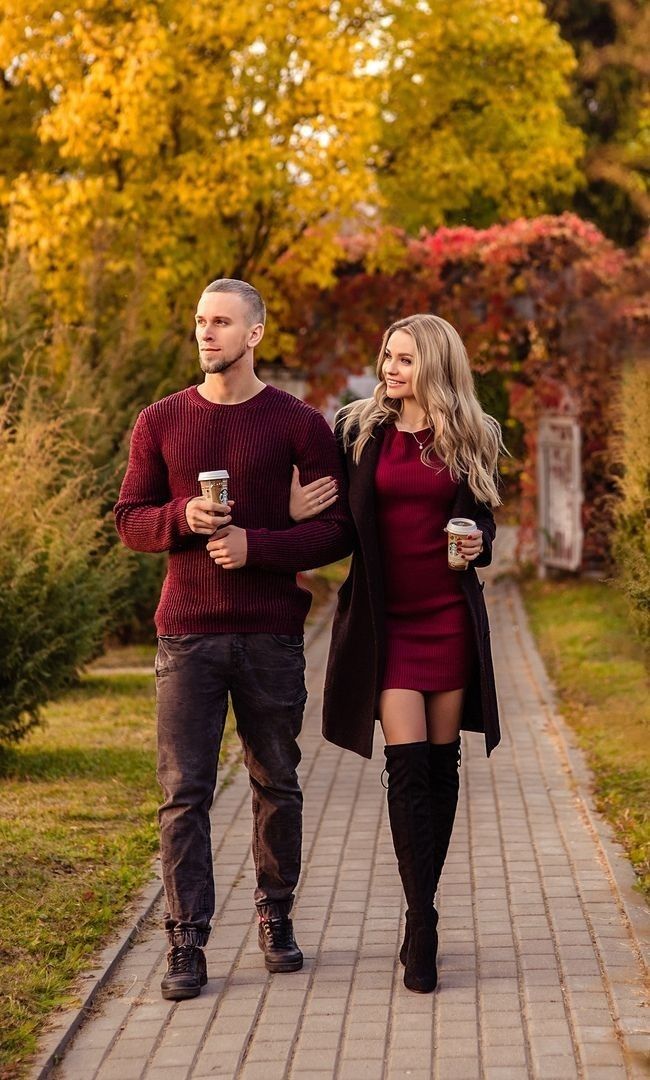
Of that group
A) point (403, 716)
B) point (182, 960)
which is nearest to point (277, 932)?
point (182, 960)

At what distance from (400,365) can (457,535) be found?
615mm

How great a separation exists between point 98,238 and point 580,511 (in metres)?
7.24

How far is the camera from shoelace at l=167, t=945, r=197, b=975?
5.13 m

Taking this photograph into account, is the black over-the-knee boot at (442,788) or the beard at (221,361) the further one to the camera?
the black over-the-knee boot at (442,788)

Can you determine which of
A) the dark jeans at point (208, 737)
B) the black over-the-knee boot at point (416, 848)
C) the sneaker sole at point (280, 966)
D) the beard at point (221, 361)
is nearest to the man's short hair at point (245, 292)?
the beard at point (221, 361)

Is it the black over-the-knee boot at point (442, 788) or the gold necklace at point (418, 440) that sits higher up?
the gold necklace at point (418, 440)

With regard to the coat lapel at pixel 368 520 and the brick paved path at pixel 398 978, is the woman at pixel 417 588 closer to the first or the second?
the coat lapel at pixel 368 520

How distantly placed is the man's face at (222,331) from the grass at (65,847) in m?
1.99

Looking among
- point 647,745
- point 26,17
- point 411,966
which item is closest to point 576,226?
point 26,17

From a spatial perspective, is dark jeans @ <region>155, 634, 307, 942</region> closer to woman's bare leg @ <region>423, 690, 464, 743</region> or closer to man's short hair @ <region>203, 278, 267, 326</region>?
woman's bare leg @ <region>423, 690, 464, 743</region>

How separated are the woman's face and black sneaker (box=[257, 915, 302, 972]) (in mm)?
1716

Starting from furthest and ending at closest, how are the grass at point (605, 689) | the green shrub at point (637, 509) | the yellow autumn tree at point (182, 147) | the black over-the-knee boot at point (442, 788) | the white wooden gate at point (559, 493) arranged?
1. the white wooden gate at point (559, 493)
2. the yellow autumn tree at point (182, 147)
3. the grass at point (605, 689)
4. the green shrub at point (637, 509)
5. the black over-the-knee boot at point (442, 788)

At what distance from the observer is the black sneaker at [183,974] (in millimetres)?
5105

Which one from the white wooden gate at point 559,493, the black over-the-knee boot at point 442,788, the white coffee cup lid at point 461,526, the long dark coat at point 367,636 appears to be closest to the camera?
the white coffee cup lid at point 461,526
